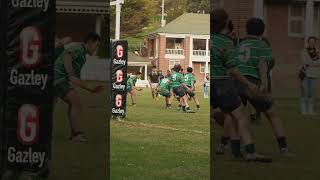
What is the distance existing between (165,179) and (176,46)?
41.3 meters

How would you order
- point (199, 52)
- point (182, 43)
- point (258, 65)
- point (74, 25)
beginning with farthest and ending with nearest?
point (182, 43), point (199, 52), point (74, 25), point (258, 65)

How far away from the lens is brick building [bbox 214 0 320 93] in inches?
254

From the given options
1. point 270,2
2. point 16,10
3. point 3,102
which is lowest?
point 3,102

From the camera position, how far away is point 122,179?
5.06 m

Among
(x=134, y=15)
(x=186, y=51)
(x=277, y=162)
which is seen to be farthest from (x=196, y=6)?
(x=277, y=162)

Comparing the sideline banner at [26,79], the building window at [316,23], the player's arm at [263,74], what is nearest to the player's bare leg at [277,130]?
the player's arm at [263,74]

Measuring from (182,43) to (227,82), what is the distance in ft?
133

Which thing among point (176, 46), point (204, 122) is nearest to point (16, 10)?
point (204, 122)

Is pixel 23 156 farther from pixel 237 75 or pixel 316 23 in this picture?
pixel 316 23

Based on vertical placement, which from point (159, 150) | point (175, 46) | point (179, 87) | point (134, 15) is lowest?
point (159, 150)

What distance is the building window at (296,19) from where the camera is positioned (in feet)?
25.5

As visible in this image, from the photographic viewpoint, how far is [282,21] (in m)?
7.69

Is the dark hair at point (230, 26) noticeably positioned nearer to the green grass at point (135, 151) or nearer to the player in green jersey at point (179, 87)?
the green grass at point (135, 151)

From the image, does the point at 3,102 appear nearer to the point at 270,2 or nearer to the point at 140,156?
the point at 140,156
